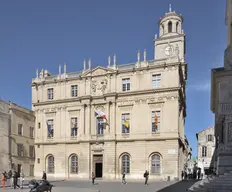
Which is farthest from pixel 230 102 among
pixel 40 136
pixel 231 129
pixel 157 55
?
pixel 157 55

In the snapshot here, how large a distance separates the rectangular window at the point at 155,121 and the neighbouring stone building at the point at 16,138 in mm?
17362

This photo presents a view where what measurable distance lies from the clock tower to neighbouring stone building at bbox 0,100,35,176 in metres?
24.3

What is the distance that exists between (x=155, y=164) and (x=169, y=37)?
79.2 feet

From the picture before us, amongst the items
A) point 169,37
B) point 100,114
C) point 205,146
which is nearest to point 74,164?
point 100,114

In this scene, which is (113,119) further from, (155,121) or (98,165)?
(98,165)

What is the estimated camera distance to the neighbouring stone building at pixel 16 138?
34.8 meters

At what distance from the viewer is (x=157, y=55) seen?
160ft

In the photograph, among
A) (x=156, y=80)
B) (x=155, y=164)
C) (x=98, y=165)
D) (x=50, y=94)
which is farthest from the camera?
(x=50, y=94)

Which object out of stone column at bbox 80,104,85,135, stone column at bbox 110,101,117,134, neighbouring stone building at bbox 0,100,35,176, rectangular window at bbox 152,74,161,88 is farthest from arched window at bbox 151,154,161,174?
neighbouring stone building at bbox 0,100,35,176

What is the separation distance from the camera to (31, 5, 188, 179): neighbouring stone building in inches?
1305

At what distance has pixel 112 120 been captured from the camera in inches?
1395

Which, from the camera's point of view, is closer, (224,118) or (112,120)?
(224,118)

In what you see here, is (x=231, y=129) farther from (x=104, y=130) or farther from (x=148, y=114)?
(x=104, y=130)

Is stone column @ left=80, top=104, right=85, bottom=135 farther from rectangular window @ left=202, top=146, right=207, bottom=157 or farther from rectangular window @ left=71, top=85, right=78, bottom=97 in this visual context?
rectangular window @ left=202, top=146, right=207, bottom=157
